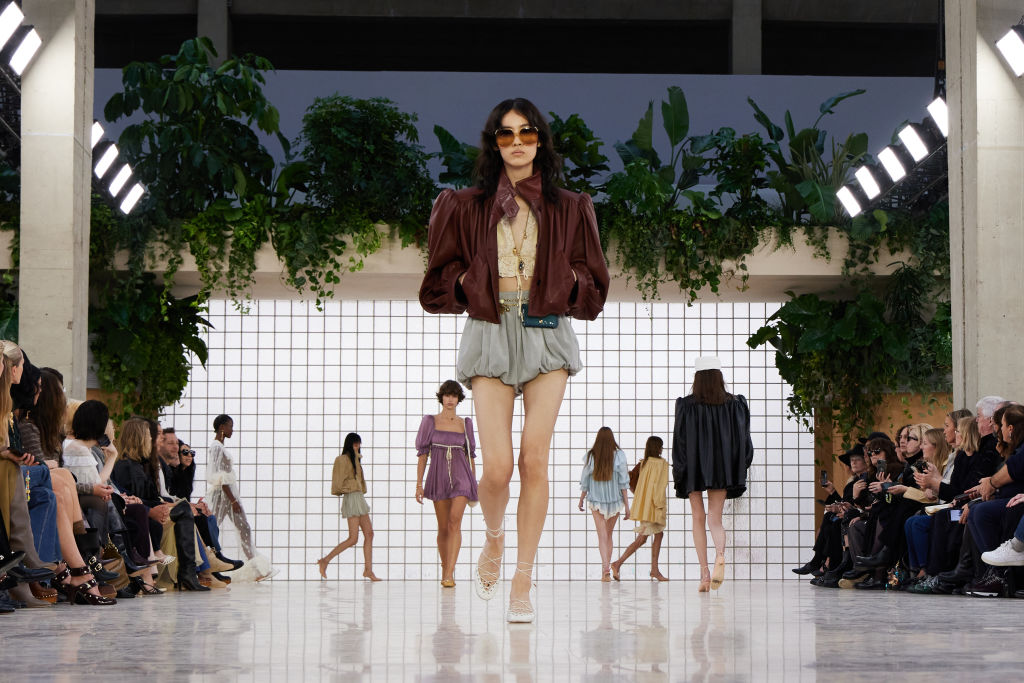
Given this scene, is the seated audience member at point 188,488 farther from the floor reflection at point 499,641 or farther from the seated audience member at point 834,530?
the seated audience member at point 834,530

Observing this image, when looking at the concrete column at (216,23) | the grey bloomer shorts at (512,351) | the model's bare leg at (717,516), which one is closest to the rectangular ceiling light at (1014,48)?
the model's bare leg at (717,516)

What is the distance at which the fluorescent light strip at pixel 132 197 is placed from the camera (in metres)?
9.54

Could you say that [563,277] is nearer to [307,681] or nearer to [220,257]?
[307,681]

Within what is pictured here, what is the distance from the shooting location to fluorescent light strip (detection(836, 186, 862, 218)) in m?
9.81

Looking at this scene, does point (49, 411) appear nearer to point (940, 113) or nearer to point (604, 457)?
point (604, 457)

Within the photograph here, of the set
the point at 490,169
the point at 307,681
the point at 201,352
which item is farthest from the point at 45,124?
the point at 307,681

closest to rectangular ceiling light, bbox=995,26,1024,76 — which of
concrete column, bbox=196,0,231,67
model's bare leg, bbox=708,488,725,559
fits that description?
model's bare leg, bbox=708,488,725,559

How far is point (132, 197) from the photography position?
9.62m

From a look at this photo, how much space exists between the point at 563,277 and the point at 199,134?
656 cm

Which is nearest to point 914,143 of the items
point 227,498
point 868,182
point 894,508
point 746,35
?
point 868,182

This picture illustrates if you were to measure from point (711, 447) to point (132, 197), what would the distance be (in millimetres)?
5096

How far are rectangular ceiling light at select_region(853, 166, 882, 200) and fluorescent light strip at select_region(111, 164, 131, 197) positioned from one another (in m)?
5.47

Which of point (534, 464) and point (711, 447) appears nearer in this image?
point (534, 464)

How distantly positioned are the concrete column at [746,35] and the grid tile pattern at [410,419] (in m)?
2.69
